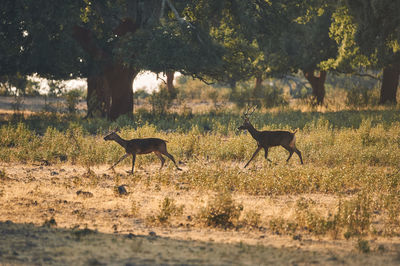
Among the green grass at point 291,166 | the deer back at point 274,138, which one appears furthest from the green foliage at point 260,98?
the deer back at point 274,138

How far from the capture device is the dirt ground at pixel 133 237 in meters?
6.03

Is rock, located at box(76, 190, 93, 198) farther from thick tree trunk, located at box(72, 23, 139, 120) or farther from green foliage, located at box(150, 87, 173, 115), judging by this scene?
green foliage, located at box(150, 87, 173, 115)

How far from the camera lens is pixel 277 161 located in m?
12.9

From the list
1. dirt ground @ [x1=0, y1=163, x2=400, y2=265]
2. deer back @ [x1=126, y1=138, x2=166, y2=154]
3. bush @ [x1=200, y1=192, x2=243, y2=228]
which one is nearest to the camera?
dirt ground @ [x1=0, y1=163, x2=400, y2=265]

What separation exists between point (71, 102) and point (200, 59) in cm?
922

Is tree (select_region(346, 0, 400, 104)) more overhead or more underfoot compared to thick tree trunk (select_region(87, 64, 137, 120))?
more overhead

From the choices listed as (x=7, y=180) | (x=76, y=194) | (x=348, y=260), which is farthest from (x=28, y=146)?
(x=348, y=260)

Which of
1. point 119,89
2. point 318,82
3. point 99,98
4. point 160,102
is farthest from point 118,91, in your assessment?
point 318,82

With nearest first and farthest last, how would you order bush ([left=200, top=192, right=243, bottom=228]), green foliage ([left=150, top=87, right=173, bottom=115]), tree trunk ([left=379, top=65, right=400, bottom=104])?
bush ([left=200, top=192, right=243, bottom=228])
green foliage ([left=150, top=87, right=173, bottom=115])
tree trunk ([left=379, top=65, right=400, bottom=104])

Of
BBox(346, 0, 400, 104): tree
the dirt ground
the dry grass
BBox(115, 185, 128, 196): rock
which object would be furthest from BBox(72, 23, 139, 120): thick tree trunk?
BBox(115, 185, 128, 196): rock

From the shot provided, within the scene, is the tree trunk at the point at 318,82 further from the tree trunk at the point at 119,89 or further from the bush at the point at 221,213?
the bush at the point at 221,213

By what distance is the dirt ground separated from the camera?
6.03 metres

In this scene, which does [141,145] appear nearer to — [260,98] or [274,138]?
[274,138]

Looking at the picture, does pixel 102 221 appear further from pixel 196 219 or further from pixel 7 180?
pixel 7 180
